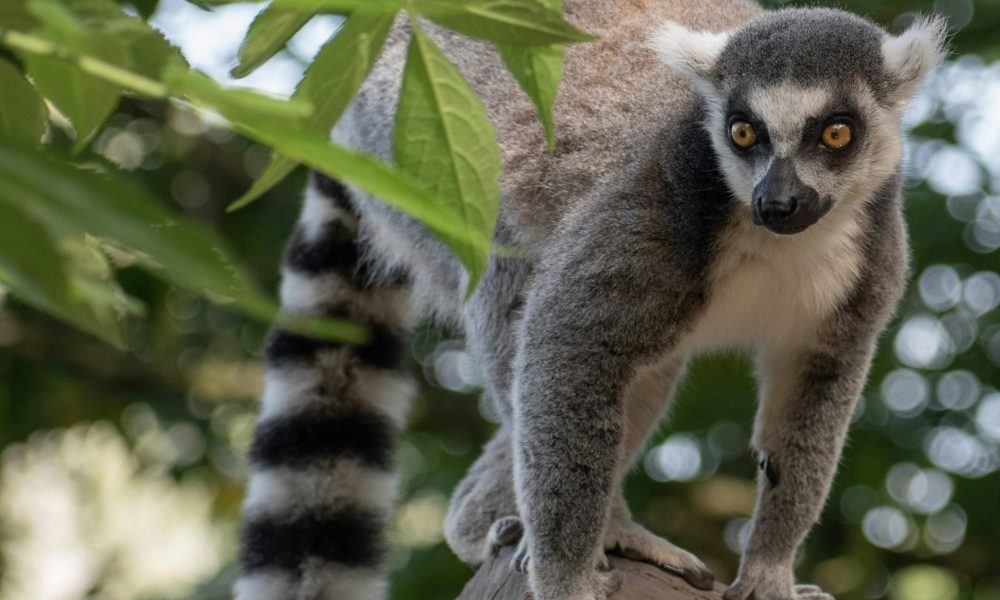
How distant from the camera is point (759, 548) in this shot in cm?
349

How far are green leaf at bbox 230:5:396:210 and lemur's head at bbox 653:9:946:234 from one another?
2.00 metres

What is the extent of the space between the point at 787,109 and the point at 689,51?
40 cm

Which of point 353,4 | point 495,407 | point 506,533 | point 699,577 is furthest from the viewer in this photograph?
point 495,407

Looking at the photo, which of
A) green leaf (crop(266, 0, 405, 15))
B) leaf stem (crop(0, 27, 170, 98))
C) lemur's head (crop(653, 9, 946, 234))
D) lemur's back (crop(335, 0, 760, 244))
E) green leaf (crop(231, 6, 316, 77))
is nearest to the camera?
leaf stem (crop(0, 27, 170, 98))

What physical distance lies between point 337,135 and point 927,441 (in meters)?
3.41

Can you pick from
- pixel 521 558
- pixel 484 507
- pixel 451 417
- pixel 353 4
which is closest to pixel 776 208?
pixel 521 558

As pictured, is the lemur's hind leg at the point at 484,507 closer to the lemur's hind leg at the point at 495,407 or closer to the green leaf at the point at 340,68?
the lemur's hind leg at the point at 495,407

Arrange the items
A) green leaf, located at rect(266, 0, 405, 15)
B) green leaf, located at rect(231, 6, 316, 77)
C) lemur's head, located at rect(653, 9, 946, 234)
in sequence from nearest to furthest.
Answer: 1. green leaf, located at rect(266, 0, 405, 15)
2. green leaf, located at rect(231, 6, 316, 77)
3. lemur's head, located at rect(653, 9, 946, 234)

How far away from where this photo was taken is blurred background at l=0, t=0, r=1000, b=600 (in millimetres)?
5512

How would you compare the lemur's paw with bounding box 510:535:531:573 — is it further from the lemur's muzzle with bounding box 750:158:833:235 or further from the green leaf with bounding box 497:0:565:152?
the green leaf with bounding box 497:0:565:152

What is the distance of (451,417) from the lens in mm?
6586

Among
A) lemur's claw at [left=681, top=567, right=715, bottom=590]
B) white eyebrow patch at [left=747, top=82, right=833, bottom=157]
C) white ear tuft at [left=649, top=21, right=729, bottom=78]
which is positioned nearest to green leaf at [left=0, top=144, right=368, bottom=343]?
white eyebrow patch at [left=747, top=82, right=833, bottom=157]

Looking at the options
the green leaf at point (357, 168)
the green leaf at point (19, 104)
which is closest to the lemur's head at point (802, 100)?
the green leaf at point (19, 104)

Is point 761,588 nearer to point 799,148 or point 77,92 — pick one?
point 799,148
